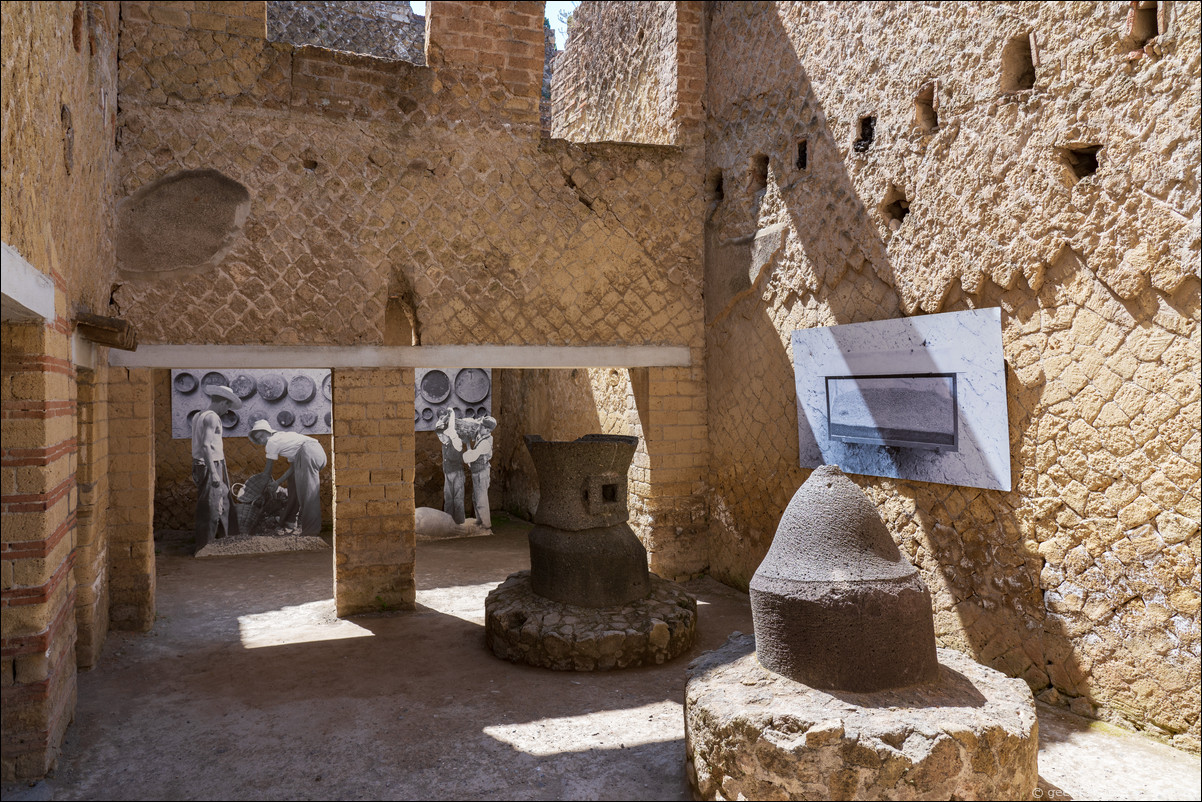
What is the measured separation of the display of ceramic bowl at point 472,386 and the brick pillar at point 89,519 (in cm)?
613

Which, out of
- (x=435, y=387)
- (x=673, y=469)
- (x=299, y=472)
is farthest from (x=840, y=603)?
(x=435, y=387)

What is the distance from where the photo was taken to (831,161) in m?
5.99

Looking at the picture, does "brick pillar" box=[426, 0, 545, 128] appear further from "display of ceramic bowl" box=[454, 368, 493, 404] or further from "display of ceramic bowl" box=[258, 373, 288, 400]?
"display of ceramic bowl" box=[258, 373, 288, 400]

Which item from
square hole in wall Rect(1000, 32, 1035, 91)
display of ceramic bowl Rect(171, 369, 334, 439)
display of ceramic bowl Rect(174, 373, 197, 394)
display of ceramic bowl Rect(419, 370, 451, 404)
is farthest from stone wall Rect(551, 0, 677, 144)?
display of ceramic bowl Rect(174, 373, 197, 394)

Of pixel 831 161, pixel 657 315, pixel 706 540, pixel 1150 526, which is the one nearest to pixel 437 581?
pixel 706 540

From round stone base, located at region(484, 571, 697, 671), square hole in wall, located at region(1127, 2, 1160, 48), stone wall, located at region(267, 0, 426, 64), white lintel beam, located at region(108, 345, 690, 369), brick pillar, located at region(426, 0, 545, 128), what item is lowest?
round stone base, located at region(484, 571, 697, 671)

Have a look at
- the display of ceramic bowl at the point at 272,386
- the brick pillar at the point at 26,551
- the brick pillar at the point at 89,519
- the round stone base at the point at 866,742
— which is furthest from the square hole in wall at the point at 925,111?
the display of ceramic bowl at the point at 272,386

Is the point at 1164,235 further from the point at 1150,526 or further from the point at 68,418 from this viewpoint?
the point at 68,418

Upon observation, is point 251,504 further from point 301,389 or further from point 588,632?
point 588,632

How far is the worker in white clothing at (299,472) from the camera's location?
32.3 ft

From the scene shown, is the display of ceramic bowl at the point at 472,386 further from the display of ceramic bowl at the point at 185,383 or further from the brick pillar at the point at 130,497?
the brick pillar at the point at 130,497

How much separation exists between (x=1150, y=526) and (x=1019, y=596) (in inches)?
35.0

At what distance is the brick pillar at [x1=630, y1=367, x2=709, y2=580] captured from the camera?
7.42 metres

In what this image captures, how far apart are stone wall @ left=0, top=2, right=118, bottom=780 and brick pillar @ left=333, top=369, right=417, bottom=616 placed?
220 cm
